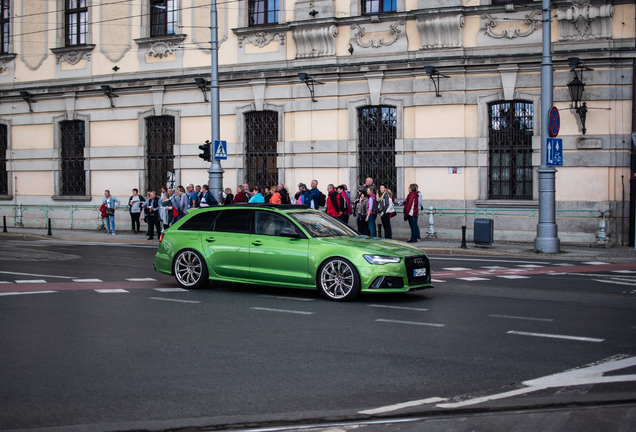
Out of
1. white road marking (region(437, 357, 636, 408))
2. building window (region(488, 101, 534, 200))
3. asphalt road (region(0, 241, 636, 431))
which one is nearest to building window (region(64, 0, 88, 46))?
building window (region(488, 101, 534, 200))

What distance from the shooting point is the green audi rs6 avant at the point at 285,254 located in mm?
10977

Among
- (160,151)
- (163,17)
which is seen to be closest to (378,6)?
(163,17)

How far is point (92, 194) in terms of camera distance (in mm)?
28719

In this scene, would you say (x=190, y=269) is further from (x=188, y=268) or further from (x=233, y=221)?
(x=233, y=221)

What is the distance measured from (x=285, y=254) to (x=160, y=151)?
56.0 ft

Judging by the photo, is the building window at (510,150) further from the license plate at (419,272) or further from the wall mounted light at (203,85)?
the license plate at (419,272)

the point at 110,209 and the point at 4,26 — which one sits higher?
the point at 4,26

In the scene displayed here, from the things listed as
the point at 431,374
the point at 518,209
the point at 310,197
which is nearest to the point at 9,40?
the point at 310,197

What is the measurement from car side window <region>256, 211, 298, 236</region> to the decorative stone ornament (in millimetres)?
12786

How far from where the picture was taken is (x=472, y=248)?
786 inches

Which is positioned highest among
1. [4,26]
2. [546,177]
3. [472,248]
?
[4,26]

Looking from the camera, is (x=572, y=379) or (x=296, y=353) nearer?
(x=572, y=379)

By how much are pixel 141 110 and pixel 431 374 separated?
22803 millimetres

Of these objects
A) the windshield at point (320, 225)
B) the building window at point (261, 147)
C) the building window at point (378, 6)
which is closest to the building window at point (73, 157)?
the building window at point (261, 147)
